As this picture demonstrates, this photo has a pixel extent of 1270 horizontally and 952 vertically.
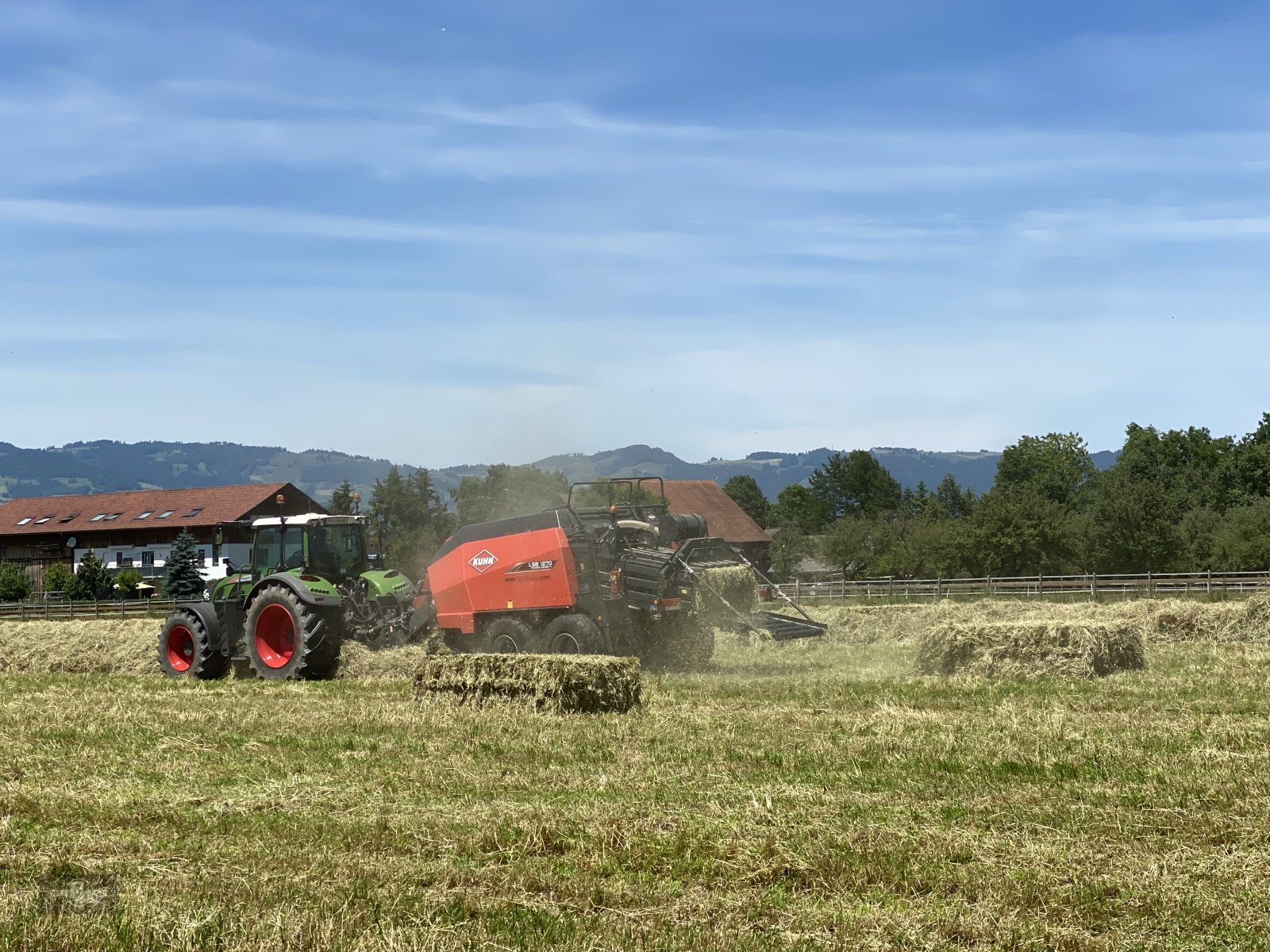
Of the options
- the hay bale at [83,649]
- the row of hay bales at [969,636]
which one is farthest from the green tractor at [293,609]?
the hay bale at [83,649]

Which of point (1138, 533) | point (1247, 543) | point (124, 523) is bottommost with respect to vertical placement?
point (1247, 543)

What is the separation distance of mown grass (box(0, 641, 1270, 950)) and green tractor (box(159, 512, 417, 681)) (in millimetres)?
4820

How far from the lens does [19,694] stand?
1609 centimetres

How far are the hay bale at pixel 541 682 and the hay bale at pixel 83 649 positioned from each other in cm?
849

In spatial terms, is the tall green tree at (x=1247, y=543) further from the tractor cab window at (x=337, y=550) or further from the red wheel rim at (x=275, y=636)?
the red wheel rim at (x=275, y=636)

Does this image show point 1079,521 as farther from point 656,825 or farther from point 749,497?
point 749,497

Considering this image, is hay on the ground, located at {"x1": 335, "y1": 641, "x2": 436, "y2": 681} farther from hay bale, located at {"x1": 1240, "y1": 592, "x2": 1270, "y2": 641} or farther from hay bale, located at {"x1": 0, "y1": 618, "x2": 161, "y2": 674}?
hay bale, located at {"x1": 1240, "y1": 592, "x2": 1270, "y2": 641}

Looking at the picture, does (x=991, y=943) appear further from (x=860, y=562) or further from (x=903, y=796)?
(x=860, y=562)

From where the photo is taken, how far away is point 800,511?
464 feet

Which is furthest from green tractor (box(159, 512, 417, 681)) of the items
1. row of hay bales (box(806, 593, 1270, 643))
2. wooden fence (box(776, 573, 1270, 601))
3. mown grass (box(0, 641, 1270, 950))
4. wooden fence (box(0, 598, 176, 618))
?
wooden fence (box(0, 598, 176, 618))

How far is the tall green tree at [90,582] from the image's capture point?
200 ft

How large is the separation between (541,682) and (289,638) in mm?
6854

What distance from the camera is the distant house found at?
81.6m

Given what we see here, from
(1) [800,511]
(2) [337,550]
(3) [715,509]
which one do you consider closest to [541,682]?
(2) [337,550]
